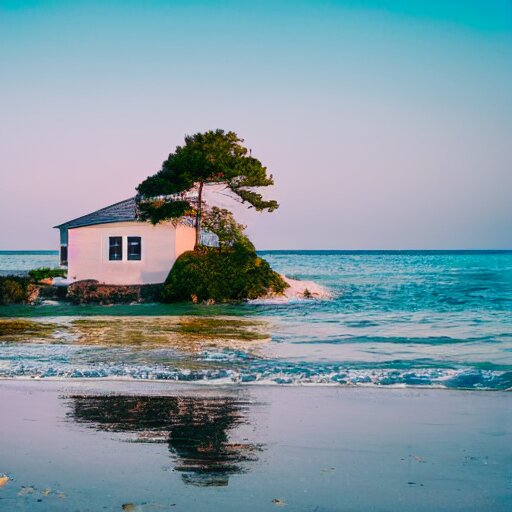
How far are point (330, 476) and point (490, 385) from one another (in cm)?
652

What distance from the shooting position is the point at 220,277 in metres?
36.5

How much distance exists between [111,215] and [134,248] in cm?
277

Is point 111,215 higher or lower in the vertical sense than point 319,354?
higher

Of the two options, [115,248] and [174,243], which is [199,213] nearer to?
[174,243]

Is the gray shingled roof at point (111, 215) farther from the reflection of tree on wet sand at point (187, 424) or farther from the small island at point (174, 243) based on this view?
the reflection of tree on wet sand at point (187, 424)

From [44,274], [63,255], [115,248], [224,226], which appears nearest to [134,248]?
[115,248]

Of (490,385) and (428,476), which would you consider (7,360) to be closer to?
(490,385)

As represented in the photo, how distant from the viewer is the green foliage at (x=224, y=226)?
125ft

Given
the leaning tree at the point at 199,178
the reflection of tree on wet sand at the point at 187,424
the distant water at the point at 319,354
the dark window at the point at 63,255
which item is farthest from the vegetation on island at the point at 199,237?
the reflection of tree on wet sand at the point at 187,424

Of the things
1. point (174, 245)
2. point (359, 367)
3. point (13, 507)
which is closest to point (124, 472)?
point (13, 507)

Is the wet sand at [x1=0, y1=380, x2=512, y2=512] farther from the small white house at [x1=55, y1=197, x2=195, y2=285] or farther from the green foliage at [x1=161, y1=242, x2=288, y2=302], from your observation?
the small white house at [x1=55, y1=197, x2=195, y2=285]

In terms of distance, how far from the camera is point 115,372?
12773 mm

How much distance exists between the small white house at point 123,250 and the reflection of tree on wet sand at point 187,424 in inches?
1118

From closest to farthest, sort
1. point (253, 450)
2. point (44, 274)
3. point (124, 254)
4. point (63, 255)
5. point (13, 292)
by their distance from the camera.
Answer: point (253, 450)
point (13, 292)
point (124, 254)
point (44, 274)
point (63, 255)
